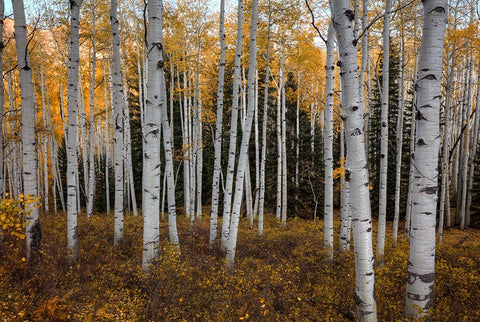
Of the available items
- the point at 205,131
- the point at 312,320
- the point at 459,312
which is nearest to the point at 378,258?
the point at 459,312

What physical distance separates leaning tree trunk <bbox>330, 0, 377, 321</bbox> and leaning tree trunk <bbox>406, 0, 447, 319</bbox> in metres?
→ 0.48

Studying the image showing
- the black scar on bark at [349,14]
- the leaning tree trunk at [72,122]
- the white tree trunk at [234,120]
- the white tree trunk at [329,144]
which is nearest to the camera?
the black scar on bark at [349,14]

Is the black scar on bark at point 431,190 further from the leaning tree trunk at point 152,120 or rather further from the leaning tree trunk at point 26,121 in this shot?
the leaning tree trunk at point 26,121

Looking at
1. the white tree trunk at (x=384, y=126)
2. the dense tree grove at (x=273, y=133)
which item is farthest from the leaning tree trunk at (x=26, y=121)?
the white tree trunk at (x=384, y=126)

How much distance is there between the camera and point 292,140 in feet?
54.6

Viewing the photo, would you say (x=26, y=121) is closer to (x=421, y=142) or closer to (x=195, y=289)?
(x=195, y=289)

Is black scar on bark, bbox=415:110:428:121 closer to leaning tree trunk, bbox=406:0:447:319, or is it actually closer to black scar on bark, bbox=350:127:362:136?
leaning tree trunk, bbox=406:0:447:319

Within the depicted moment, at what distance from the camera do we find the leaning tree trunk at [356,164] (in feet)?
9.46

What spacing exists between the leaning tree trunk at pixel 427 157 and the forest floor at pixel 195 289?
1.00 meters

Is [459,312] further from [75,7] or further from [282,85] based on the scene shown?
[282,85]

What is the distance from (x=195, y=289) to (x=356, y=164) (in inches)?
130

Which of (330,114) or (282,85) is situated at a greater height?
(282,85)

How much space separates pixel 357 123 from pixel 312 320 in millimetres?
2993

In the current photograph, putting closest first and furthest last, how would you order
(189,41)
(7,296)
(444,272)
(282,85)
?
(7,296)
(444,272)
(189,41)
(282,85)
